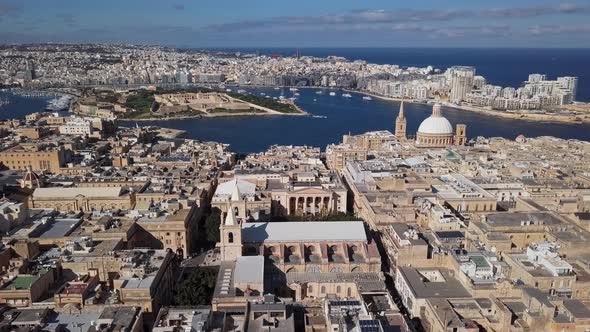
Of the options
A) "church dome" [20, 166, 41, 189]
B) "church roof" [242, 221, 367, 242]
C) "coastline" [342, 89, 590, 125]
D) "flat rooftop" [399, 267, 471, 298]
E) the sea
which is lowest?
the sea

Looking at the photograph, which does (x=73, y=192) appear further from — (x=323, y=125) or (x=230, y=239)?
(x=323, y=125)

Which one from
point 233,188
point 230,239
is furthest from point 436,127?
point 230,239

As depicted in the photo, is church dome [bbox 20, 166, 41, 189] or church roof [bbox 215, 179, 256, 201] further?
church dome [bbox 20, 166, 41, 189]

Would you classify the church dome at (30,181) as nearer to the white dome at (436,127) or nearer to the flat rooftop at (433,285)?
the flat rooftop at (433,285)

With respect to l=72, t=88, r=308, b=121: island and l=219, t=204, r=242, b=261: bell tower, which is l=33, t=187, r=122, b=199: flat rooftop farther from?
l=72, t=88, r=308, b=121: island

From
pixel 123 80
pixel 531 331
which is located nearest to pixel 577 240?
pixel 531 331

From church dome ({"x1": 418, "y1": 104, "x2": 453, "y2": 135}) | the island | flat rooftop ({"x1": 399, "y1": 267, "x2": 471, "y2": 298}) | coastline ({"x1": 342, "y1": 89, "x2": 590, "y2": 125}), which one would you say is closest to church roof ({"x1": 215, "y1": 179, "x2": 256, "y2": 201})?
flat rooftop ({"x1": 399, "y1": 267, "x2": 471, "y2": 298})

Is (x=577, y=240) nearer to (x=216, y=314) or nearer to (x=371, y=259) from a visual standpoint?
(x=371, y=259)
